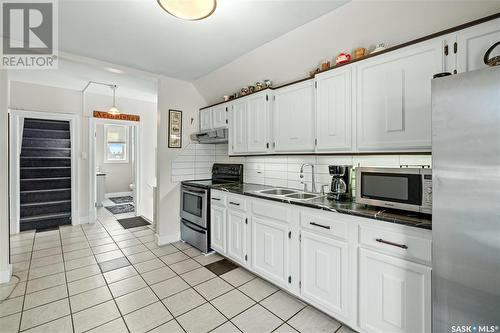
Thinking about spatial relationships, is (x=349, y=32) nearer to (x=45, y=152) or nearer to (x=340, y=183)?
(x=340, y=183)

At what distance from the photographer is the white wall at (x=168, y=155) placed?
3529mm

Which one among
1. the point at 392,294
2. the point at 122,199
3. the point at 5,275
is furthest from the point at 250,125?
the point at 122,199

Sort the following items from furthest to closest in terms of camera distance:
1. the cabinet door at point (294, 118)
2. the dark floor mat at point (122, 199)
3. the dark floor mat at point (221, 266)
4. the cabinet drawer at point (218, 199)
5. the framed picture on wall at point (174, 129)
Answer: the dark floor mat at point (122, 199)
the framed picture on wall at point (174, 129)
the cabinet drawer at point (218, 199)
the dark floor mat at point (221, 266)
the cabinet door at point (294, 118)

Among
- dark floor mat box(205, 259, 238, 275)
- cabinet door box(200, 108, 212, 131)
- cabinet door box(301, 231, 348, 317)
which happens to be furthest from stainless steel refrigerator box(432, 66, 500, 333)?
cabinet door box(200, 108, 212, 131)

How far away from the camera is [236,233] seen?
2695mm

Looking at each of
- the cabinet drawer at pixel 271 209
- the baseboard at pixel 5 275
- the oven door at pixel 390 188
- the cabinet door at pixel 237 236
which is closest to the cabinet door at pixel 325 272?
the cabinet drawer at pixel 271 209

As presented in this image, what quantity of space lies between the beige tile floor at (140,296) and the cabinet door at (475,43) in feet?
6.79

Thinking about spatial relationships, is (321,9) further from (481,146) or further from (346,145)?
(481,146)

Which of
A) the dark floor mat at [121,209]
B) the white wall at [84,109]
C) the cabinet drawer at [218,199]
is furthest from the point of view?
the dark floor mat at [121,209]

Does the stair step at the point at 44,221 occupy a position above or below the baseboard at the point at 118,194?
below

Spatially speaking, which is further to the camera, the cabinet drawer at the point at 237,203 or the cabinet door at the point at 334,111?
the cabinet drawer at the point at 237,203

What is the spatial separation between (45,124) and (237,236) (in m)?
4.69

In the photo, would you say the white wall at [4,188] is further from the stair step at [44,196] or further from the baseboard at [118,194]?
the baseboard at [118,194]

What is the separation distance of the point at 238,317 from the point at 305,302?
64 cm
